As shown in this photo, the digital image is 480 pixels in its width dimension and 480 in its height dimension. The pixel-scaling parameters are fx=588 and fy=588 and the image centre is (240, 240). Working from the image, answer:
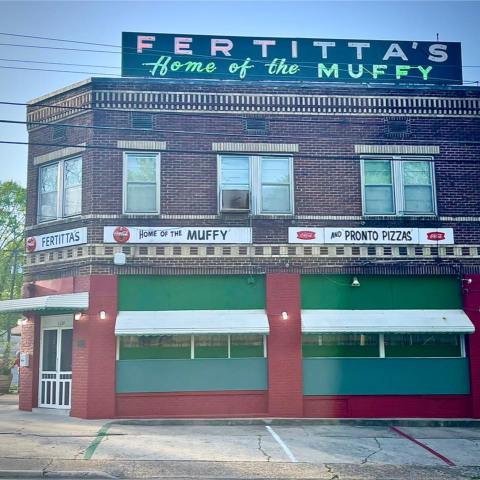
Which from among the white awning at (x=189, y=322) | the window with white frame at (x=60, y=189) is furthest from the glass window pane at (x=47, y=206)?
the white awning at (x=189, y=322)

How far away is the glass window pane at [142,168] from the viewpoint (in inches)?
599

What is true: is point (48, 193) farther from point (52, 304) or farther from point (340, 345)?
point (340, 345)

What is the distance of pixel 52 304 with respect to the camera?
14.3 m

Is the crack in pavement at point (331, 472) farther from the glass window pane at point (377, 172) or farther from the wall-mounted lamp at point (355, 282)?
the glass window pane at point (377, 172)

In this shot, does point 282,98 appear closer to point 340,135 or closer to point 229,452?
point 340,135

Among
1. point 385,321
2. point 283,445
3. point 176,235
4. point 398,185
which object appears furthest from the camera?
point 398,185

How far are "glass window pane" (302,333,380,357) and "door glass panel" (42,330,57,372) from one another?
6597mm

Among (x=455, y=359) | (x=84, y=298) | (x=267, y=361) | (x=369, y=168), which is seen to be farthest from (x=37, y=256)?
(x=455, y=359)

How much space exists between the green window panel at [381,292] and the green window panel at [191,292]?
1379 millimetres

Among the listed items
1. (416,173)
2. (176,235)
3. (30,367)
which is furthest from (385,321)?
(30,367)

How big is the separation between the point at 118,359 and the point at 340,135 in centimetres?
815

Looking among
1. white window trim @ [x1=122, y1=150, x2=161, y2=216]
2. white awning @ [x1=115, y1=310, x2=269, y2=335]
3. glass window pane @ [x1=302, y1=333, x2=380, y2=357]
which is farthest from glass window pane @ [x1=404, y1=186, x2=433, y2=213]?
white window trim @ [x1=122, y1=150, x2=161, y2=216]

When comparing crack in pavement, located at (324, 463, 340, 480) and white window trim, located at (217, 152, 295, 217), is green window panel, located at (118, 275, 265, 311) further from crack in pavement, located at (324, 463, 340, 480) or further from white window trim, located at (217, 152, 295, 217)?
crack in pavement, located at (324, 463, 340, 480)

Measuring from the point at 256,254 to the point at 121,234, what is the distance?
3.45 metres
